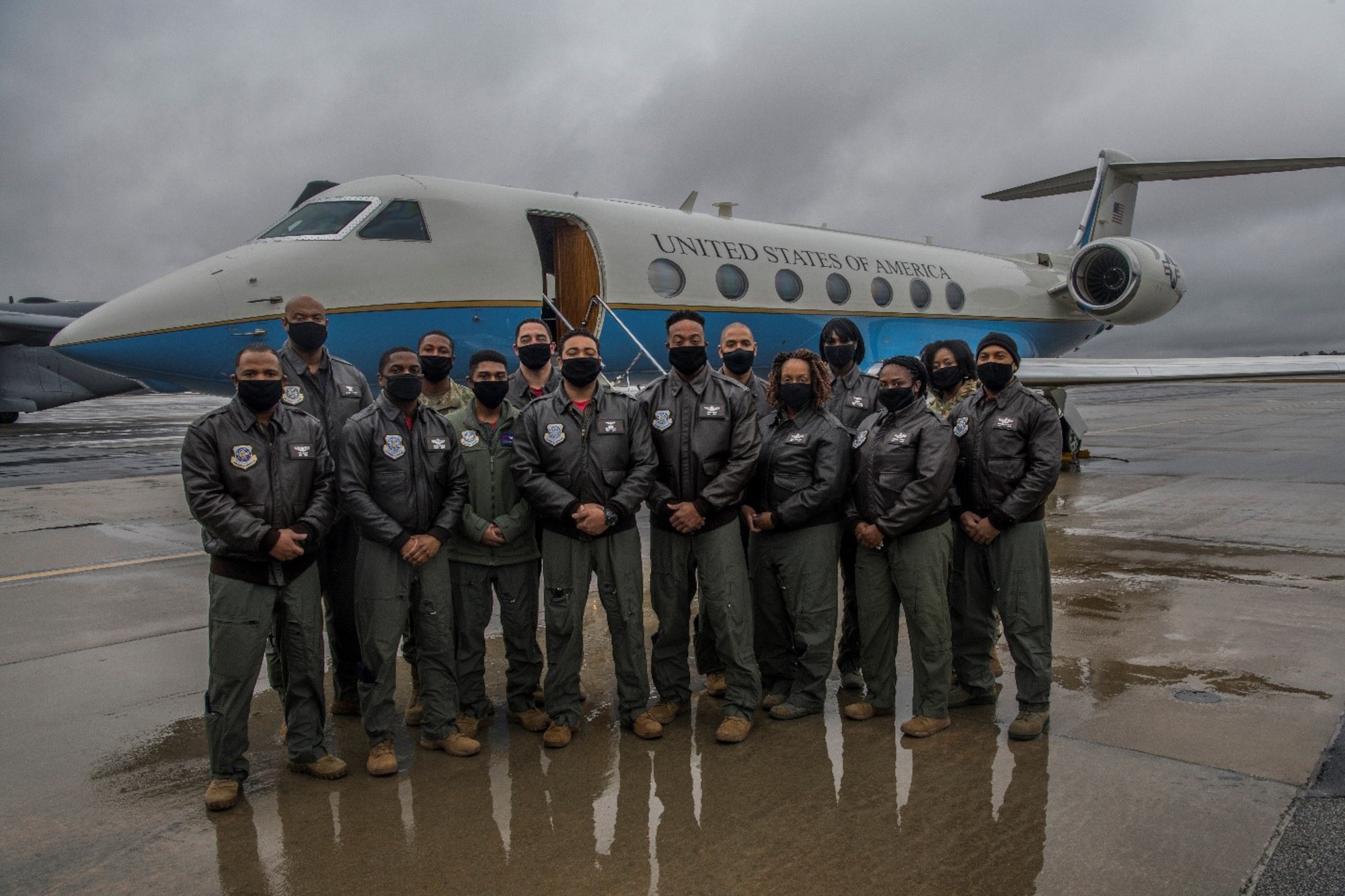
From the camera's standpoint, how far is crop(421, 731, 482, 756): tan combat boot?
4.27 m

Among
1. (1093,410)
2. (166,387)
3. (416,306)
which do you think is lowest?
(1093,410)

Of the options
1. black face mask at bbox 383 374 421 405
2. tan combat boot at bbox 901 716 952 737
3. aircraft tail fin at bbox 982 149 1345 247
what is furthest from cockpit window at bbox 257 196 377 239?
aircraft tail fin at bbox 982 149 1345 247

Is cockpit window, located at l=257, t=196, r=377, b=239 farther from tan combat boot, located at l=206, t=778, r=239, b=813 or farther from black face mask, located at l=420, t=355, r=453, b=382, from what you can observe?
tan combat boot, located at l=206, t=778, r=239, b=813

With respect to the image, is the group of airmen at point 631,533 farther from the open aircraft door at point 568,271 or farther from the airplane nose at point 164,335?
the open aircraft door at point 568,271

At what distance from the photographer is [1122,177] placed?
19.5 m

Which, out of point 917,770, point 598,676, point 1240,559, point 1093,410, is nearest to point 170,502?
point 598,676

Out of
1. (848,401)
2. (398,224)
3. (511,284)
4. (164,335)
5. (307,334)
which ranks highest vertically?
(398,224)

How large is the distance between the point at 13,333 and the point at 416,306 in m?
21.8

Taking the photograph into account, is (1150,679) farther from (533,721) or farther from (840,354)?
(533,721)

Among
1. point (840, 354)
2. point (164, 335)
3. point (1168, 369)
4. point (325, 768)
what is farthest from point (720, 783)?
point (1168, 369)

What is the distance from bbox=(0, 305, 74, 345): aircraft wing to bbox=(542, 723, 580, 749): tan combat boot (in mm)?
25265

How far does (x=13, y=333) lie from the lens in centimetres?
2547

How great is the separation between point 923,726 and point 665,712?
1211mm

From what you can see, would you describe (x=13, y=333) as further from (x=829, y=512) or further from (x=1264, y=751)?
(x=1264, y=751)
